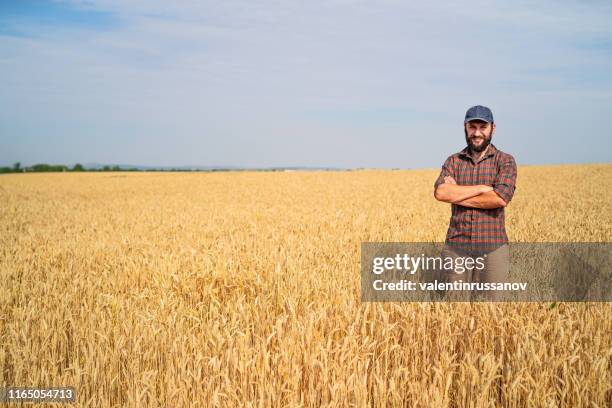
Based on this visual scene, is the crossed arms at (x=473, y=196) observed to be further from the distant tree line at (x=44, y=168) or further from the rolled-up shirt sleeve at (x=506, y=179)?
the distant tree line at (x=44, y=168)

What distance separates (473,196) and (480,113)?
0.82 meters

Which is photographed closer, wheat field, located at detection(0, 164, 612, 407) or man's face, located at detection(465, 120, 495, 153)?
wheat field, located at detection(0, 164, 612, 407)

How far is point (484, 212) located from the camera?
16.0 feet

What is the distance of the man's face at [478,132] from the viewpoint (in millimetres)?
4664

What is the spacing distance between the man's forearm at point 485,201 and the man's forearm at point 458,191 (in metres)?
0.04

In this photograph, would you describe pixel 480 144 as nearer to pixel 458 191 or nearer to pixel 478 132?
pixel 478 132

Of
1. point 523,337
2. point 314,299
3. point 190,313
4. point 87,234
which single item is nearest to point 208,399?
point 190,313

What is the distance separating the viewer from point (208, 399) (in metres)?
3.24

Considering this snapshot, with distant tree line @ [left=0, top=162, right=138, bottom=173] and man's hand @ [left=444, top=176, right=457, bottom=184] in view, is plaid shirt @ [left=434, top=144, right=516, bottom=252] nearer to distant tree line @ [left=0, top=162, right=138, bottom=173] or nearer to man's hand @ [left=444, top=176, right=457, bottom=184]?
man's hand @ [left=444, top=176, right=457, bottom=184]

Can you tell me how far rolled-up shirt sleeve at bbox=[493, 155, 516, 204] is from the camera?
468cm

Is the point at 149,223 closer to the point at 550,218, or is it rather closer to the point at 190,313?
the point at 190,313

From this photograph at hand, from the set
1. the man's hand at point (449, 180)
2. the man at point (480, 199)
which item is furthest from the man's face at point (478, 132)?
the man's hand at point (449, 180)

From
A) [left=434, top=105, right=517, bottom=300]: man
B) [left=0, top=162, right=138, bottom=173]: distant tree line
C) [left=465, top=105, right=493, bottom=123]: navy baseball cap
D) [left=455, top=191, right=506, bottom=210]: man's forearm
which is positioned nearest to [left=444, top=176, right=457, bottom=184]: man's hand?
[left=434, top=105, right=517, bottom=300]: man

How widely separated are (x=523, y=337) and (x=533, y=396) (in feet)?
2.20
